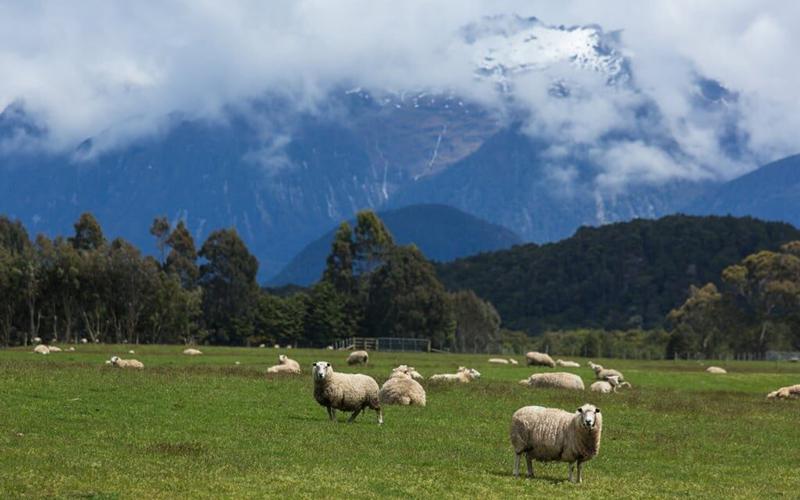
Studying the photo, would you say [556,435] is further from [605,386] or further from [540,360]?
[540,360]

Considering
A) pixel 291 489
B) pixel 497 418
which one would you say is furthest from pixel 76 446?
pixel 497 418

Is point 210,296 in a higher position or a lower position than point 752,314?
higher

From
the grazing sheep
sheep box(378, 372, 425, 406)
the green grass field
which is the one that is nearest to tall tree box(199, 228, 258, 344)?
the grazing sheep

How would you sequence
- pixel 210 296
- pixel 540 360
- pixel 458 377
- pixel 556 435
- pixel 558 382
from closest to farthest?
pixel 556 435 < pixel 558 382 < pixel 458 377 < pixel 540 360 < pixel 210 296

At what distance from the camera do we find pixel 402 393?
117ft

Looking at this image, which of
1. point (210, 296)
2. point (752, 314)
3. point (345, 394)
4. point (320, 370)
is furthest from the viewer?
point (210, 296)

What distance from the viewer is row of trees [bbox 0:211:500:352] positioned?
100 metres

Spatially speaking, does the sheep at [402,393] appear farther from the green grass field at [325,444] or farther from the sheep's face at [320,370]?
the sheep's face at [320,370]

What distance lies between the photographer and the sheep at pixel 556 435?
20781 mm

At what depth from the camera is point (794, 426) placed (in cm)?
3444

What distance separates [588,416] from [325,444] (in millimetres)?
7095

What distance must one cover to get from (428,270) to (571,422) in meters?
111

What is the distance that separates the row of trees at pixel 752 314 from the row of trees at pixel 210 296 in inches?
1235

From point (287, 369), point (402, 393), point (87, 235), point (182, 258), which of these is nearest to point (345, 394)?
point (402, 393)
